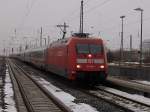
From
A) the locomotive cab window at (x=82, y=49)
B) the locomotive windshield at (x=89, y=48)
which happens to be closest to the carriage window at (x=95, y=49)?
the locomotive windshield at (x=89, y=48)

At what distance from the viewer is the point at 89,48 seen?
2238 centimetres

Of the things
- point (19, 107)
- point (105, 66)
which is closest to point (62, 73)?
point (105, 66)

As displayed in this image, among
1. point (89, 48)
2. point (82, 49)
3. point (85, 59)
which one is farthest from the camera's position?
point (89, 48)

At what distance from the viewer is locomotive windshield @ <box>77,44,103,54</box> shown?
72.7 ft

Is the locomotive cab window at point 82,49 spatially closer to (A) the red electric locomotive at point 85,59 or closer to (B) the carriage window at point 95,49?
(A) the red electric locomotive at point 85,59

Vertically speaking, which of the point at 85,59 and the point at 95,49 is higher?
the point at 95,49

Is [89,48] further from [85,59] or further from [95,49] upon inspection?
[85,59]

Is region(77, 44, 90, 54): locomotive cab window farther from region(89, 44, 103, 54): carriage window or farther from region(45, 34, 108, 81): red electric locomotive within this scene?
region(89, 44, 103, 54): carriage window

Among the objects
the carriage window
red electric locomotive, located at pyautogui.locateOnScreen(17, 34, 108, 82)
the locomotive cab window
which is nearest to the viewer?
red electric locomotive, located at pyautogui.locateOnScreen(17, 34, 108, 82)

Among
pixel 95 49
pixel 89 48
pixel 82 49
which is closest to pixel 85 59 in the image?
pixel 82 49

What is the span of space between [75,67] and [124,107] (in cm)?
823

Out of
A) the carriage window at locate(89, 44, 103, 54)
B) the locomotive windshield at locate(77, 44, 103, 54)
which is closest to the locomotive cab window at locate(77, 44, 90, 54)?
the locomotive windshield at locate(77, 44, 103, 54)

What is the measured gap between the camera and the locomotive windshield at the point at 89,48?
22156mm

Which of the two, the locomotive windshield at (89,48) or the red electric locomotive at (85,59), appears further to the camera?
the locomotive windshield at (89,48)
